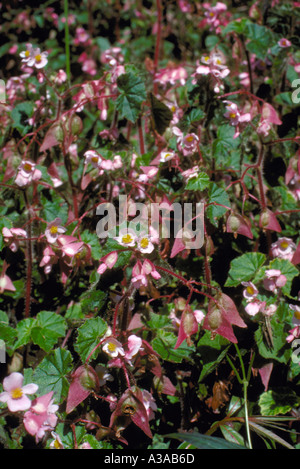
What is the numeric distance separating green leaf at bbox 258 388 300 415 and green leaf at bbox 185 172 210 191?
0.53 m

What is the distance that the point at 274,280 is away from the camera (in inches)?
42.3

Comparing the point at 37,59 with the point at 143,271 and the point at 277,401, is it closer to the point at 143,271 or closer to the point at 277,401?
the point at 143,271

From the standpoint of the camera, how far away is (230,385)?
1.16 m

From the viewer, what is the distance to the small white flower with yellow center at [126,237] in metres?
0.93

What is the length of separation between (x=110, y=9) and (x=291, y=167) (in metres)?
2.67

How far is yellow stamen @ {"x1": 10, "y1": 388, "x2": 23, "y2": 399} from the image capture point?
840 mm

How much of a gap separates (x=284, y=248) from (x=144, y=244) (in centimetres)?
43

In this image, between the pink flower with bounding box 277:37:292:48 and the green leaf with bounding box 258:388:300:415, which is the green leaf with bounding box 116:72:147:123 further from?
the green leaf with bounding box 258:388:300:415

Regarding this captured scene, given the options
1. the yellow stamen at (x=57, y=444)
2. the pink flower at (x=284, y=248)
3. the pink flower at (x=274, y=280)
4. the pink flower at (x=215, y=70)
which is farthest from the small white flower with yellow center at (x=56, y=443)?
the pink flower at (x=215, y=70)

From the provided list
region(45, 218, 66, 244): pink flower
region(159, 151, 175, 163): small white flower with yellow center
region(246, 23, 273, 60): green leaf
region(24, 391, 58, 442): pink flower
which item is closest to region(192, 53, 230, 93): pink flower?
region(159, 151, 175, 163): small white flower with yellow center

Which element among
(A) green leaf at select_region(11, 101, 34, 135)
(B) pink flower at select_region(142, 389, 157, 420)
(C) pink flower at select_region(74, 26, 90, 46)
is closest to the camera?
(B) pink flower at select_region(142, 389, 157, 420)

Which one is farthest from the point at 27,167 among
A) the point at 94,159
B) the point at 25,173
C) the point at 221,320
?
the point at 221,320
